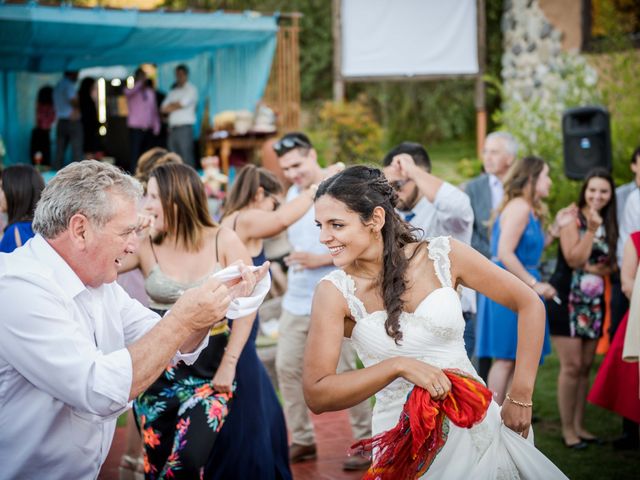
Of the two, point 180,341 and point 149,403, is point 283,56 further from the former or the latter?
point 180,341

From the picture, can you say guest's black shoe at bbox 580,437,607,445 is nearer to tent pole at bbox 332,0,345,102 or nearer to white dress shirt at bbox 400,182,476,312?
white dress shirt at bbox 400,182,476,312

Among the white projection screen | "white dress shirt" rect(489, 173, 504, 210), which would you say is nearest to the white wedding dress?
"white dress shirt" rect(489, 173, 504, 210)

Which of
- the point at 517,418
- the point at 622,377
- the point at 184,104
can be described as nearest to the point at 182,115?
the point at 184,104

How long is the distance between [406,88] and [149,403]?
16188mm

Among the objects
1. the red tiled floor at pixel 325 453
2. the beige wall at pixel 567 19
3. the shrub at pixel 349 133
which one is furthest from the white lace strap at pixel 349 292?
the beige wall at pixel 567 19

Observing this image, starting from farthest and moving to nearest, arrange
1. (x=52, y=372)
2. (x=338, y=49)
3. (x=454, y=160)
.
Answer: (x=454, y=160) < (x=338, y=49) < (x=52, y=372)

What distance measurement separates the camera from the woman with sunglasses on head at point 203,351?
4.06 m

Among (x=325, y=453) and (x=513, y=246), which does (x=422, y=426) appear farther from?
(x=325, y=453)

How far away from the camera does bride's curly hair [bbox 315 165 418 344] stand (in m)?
3.06

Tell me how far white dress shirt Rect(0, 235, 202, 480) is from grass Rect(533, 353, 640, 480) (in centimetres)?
370

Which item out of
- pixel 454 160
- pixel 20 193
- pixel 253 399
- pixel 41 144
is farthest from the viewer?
pixel 454 160

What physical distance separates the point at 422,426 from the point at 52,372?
1240 mm

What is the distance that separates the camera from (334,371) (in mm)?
2957

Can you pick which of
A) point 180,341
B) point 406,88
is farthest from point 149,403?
point 406,88
